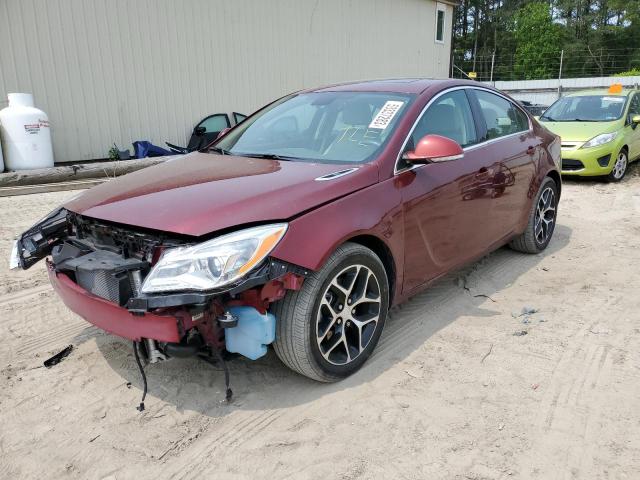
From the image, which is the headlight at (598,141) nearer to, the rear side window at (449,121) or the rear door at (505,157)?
the rear door at (505,157)

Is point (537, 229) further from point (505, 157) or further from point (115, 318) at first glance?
point (115, 318)

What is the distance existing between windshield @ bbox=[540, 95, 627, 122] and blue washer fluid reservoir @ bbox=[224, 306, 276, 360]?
29.3 ft

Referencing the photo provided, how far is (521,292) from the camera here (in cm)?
436

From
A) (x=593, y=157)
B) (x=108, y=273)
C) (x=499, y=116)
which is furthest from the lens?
(x=593, y=157)

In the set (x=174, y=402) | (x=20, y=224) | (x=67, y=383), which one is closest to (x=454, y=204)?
(x=174, y=402)

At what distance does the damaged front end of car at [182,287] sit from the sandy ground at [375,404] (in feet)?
1.25

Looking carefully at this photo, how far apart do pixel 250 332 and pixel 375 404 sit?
0.80 meters

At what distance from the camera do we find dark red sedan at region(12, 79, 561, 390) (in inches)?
97.7

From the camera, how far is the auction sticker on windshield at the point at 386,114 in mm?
3424

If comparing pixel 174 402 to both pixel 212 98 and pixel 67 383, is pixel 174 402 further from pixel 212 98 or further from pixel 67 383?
pixel 212 98

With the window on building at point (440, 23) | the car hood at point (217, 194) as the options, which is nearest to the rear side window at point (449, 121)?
the car hood at point (217, 194)

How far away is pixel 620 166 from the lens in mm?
9164

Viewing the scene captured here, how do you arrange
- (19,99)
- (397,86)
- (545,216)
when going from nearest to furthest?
(397,86)
(545,216)
(19,99)

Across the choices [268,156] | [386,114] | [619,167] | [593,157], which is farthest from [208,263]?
[619,167]
